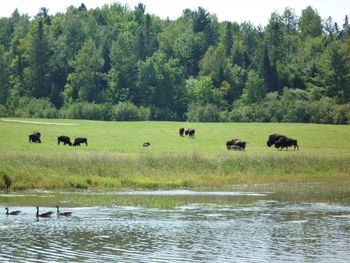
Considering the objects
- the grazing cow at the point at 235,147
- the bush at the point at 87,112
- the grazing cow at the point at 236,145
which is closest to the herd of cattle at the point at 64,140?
the grazing cow at the point at 236,145

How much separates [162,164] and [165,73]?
102762mm

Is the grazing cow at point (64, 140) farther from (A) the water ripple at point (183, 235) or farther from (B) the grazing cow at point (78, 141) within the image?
(A) the water ripple at point (183, 235)

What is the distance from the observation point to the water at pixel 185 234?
102 ft

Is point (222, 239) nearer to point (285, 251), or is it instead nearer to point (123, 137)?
point (285, 251)

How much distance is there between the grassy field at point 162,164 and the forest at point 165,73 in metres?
52.6

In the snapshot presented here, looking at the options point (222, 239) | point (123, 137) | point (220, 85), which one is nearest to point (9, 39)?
point (220, 85)

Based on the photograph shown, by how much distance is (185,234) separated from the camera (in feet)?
118

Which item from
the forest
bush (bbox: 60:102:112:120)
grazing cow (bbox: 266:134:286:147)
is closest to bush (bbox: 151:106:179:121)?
the forest

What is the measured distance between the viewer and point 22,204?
44.7 m

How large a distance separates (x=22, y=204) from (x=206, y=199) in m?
10.4

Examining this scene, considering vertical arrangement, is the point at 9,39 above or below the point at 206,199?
above

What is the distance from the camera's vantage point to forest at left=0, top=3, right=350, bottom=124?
139 meters

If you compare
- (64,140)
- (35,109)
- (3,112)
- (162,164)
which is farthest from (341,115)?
(162,164)

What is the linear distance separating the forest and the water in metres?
81.9
